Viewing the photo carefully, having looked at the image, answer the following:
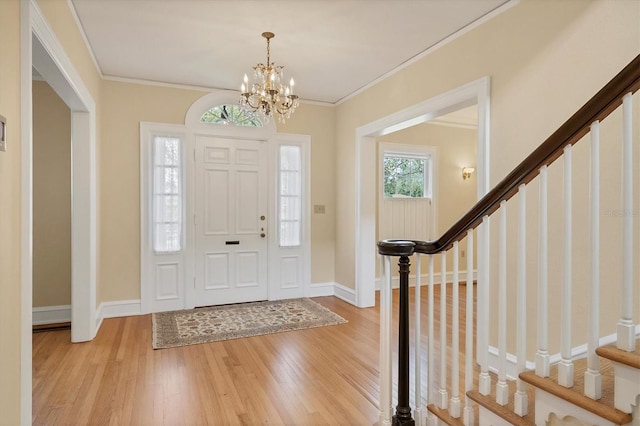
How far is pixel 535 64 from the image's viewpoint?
271 cm

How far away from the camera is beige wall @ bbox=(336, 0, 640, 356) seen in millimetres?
2262

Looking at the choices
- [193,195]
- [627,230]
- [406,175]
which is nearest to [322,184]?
[406,175]

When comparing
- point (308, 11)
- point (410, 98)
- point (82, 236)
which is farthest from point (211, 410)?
point (410, 98)

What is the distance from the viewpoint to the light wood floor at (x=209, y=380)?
2.40 m

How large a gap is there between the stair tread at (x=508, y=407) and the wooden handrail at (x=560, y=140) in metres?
0.66

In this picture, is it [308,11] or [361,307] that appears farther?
[361,307]

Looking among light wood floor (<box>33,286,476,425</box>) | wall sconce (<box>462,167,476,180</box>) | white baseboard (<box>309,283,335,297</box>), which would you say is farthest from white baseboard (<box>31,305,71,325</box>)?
wall sconce (<box>462,167,476,180</box>)

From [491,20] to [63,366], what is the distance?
14.7 feet

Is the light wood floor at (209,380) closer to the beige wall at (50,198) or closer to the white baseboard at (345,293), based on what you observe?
the beige wall at (50,198)

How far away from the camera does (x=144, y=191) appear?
183 inches

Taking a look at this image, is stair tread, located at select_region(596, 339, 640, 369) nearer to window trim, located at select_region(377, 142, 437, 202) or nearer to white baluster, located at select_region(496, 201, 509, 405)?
white baluster, located at select_region(496, 201, 509, 405)

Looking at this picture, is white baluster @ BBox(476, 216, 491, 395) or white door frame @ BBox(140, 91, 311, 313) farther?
white door frame @ BBox(140, 91, 311, 313)

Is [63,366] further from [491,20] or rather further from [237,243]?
[491,20]

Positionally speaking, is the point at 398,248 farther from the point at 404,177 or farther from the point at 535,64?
the point at 404,177
